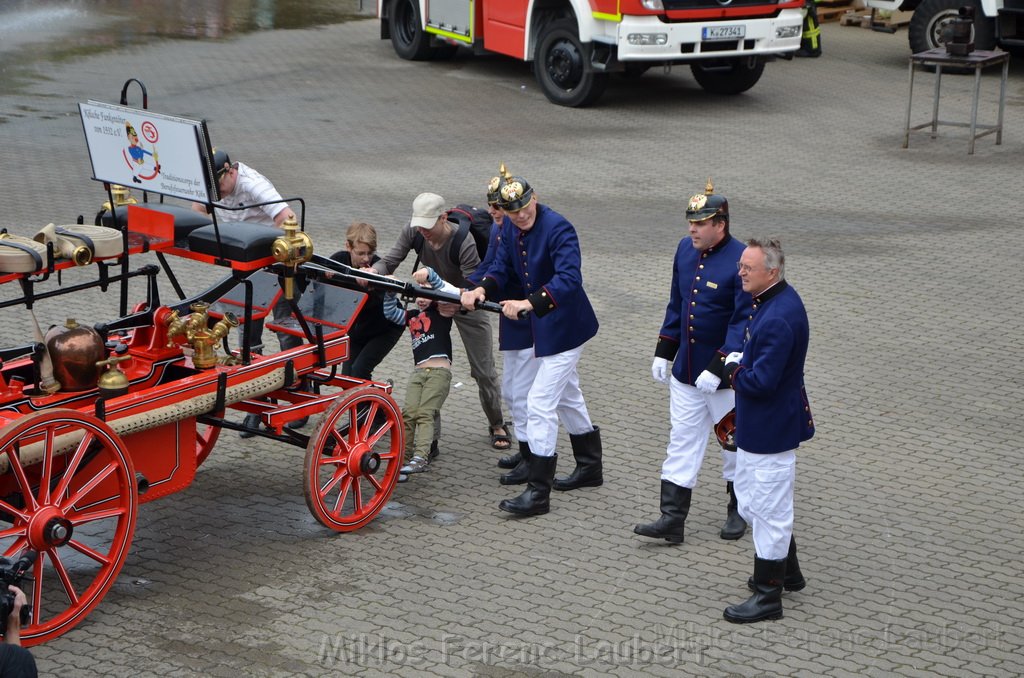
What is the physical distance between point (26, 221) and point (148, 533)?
584 cm

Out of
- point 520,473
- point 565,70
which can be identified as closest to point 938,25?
point 565,70

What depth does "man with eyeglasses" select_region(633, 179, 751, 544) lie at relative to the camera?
6.15 m

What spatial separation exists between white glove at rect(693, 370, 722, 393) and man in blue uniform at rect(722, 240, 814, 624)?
0.21 metres

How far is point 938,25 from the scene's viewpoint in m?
18.6

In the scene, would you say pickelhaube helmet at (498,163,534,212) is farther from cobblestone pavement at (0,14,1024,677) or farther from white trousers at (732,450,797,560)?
white trousers at (732,450,797,560)

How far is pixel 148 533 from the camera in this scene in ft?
21.1

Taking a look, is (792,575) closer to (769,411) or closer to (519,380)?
(769,411)

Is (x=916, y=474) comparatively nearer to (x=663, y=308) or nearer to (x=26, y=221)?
(x=663, y=308)

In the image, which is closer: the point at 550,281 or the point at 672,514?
the point at 672,514

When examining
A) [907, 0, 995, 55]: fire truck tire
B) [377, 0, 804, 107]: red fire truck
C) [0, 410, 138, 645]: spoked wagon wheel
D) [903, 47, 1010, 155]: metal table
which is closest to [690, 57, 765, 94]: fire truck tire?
[377, 0, 804, 107]: red fire truck

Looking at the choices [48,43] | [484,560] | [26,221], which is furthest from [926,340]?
[48,43]

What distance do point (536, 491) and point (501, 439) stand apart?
3.04 feet

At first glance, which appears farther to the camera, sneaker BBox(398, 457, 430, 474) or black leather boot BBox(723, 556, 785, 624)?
Answer: sneaker BBox(398, 457, 430, 474)

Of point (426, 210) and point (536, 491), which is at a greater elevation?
point (426, 210)
